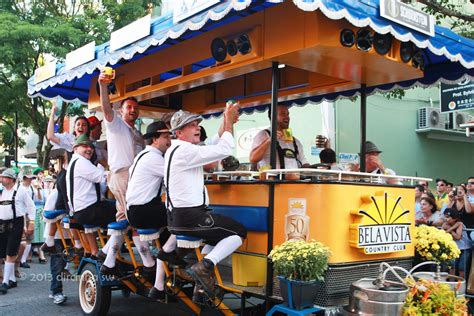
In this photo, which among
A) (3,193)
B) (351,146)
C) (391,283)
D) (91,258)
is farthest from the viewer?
(351,146)

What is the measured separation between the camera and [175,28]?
15.1 feet

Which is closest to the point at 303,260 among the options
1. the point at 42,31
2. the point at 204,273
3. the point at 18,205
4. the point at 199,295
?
the point at 204,273

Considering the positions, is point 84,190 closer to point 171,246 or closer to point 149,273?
point 149,273

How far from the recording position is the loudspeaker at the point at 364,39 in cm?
440

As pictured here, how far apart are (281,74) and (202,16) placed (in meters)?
2.57

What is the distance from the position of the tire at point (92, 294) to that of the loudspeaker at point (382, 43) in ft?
13.1

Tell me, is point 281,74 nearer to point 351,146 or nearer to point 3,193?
point 3,193

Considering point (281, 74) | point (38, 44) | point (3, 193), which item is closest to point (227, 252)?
point (281, 74)

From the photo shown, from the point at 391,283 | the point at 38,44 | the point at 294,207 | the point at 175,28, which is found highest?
the point at 38,44

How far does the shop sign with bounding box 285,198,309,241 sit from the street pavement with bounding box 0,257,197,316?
9.26 feet

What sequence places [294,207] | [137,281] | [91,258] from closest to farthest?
1. [294,207]
2. [137,281]
3. [91,258]

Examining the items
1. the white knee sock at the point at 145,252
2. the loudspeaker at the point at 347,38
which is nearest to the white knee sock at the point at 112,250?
the white knee sock at the point at 145,252

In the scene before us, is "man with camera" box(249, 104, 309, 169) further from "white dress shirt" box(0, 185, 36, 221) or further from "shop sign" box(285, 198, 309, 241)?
"white dress shirt" box(0, 185, 36, 221)

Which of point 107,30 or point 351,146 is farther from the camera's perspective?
point 351,146
